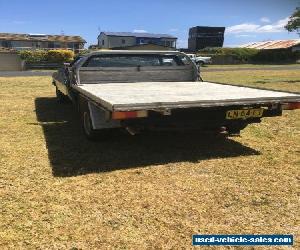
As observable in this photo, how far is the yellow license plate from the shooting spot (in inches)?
227

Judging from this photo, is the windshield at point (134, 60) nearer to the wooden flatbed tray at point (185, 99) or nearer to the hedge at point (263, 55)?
the wooden flatbed tray at point (185, 99)

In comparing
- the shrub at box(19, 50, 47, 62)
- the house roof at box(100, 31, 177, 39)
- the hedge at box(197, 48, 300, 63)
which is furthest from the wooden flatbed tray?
the house roof at box(100, 31, 177, 39)

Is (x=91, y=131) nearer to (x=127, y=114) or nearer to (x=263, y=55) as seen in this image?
(x=127, y=114)

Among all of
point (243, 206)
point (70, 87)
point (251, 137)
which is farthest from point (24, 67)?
point (243, 206)

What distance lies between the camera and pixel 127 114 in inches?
198

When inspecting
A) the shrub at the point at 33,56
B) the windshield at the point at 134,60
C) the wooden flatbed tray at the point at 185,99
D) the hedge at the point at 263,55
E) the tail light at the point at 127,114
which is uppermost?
the hedge at the point at 263,55

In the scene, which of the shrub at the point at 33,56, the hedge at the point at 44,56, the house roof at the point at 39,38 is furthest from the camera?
the house roof at the point at 39,38

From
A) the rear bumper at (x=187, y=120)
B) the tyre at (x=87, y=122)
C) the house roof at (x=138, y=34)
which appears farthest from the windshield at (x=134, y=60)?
the house roof at (x=138, y=34)

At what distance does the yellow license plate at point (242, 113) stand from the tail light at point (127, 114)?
1.37m

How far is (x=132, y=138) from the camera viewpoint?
7016 millimetres

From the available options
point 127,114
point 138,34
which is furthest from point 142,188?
point 138,34

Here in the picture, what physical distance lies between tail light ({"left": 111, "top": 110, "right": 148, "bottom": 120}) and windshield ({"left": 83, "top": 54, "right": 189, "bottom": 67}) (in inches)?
165

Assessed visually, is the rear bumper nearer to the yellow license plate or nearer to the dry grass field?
the yellow license plate

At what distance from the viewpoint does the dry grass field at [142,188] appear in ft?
12.1
